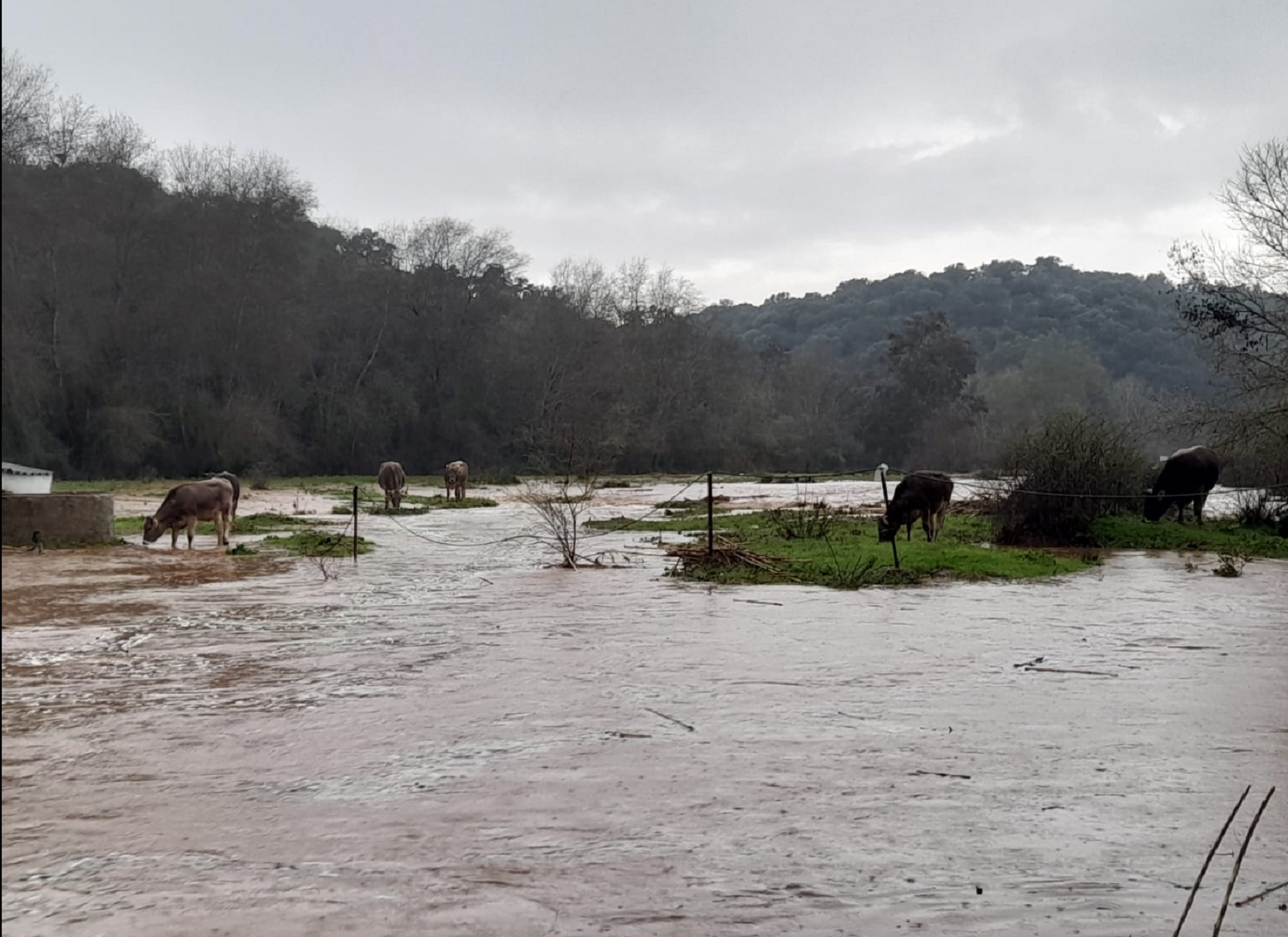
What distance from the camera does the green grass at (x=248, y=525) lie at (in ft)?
75.6

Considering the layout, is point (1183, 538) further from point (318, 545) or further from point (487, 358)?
point (487, 358)

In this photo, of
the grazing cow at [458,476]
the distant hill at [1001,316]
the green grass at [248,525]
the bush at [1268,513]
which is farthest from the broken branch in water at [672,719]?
the distant hill at [1001,316]

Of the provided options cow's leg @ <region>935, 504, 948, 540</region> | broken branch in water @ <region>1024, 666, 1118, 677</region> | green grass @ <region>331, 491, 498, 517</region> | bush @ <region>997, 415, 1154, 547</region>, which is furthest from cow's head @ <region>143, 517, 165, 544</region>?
broken branch in water @ <region>1024, 666, 1118, 677</region>

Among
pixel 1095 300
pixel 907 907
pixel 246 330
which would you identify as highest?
pixel 1095 300

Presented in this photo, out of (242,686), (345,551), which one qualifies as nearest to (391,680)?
(242,686)

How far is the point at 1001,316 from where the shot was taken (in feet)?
322

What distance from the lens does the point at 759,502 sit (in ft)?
120

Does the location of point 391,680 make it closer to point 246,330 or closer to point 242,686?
point 242,686

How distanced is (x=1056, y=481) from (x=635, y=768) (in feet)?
54.6

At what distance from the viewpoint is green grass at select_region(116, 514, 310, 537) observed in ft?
75.6

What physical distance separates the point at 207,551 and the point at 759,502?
2054cm

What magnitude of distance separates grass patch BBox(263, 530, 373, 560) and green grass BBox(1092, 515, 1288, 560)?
44.5 feet

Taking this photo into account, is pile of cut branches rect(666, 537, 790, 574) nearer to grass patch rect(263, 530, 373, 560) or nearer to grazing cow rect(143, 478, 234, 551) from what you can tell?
grass patch rect(263, 530, 373, 560)

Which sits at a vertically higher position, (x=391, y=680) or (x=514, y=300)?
(x=514, y=300)
